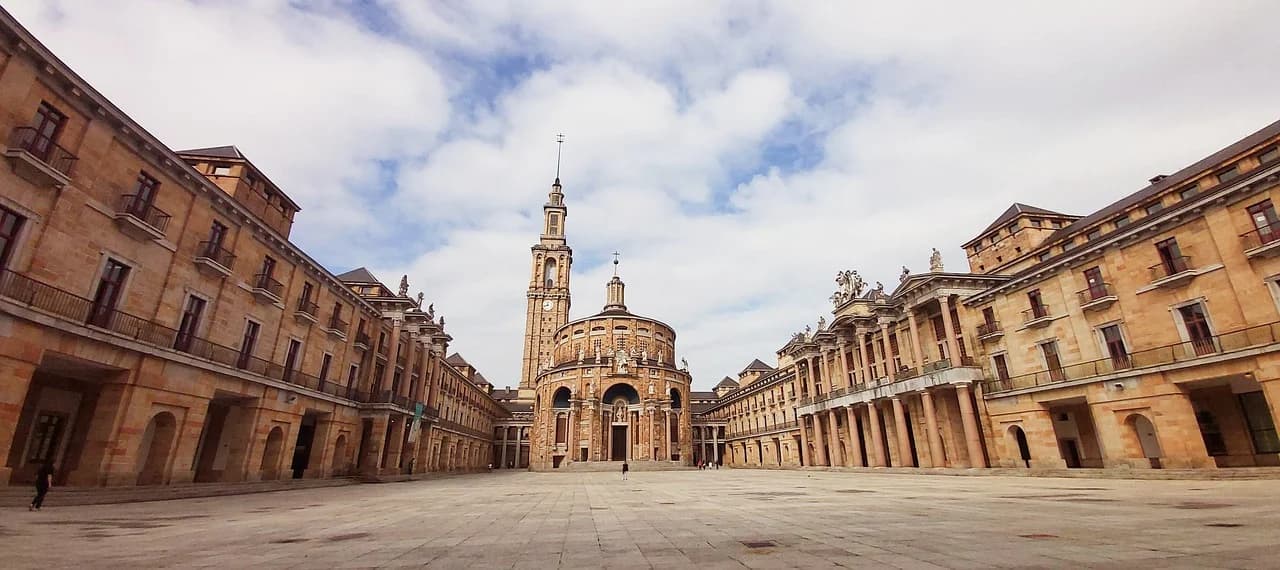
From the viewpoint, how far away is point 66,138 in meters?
14.8

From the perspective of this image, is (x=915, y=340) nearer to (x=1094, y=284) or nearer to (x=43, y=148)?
(x=1094, y=284)

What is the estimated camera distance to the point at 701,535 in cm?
748

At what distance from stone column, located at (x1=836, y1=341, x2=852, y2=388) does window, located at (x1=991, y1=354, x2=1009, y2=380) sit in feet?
42.4

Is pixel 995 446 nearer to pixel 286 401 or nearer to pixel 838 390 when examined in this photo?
pixel 838 390

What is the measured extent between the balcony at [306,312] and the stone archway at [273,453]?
5.29 m

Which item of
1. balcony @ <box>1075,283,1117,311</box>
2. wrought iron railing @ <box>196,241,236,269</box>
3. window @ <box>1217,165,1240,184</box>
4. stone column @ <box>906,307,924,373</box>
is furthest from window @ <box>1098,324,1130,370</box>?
wrought iron railing @ <box>196,241,236,269</box>

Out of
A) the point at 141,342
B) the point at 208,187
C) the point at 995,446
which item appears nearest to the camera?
the point at 141,342

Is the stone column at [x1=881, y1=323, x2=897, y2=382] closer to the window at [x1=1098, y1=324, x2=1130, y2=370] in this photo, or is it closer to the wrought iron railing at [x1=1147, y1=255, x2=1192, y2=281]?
the window at [x1=1098, y1=324, x2=1130, y2=370]

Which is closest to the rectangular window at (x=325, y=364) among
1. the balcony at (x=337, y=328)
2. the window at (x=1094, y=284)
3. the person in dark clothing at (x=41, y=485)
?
the balcony at (x=337, y=328)

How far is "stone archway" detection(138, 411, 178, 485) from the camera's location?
1783 cm

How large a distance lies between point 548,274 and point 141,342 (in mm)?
81385

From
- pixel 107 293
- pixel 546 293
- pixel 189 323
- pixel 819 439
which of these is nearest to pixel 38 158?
pixel 107 293

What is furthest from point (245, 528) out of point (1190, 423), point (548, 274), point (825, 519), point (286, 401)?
point (548, 274)

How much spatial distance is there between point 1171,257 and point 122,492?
40.0m
